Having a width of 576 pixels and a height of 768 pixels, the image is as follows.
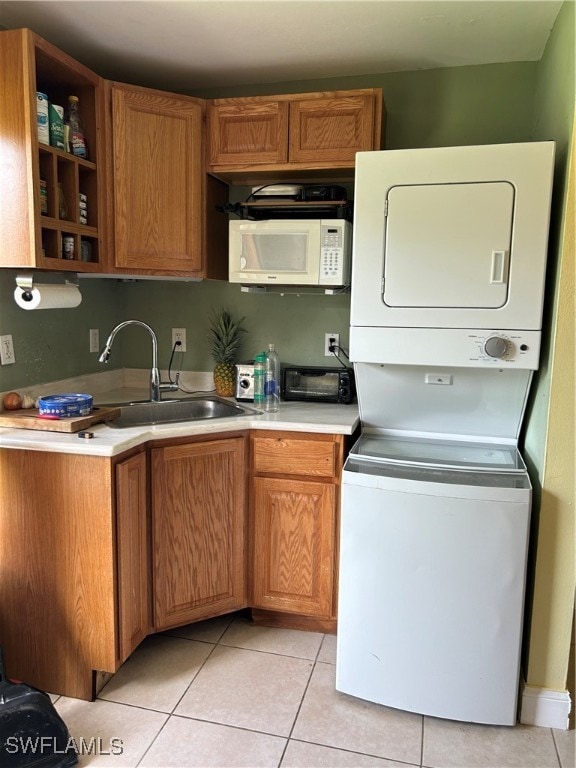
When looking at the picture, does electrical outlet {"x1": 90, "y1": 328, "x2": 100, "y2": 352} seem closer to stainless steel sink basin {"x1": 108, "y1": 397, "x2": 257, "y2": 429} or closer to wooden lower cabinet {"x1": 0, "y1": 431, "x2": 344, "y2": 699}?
stainless steel sink basin {"x1": 108, "y1": 397, "x2": 257, "y2": 429}

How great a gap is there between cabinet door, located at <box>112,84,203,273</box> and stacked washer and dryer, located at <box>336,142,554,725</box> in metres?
0.80

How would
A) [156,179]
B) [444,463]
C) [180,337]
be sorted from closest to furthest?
[444,463] < [156,179] < [180,337]

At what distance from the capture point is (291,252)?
2.28 m

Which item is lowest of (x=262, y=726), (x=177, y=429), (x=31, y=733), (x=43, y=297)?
(x=262, y=726)

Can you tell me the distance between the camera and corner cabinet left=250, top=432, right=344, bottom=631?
215 cm

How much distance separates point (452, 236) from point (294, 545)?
1.27 m

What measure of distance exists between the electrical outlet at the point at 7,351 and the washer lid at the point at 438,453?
4.31ft

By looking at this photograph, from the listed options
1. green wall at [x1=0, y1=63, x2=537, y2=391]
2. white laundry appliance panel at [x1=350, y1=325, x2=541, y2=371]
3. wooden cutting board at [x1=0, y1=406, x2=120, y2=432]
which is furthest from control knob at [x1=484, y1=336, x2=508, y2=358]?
wooden cutting board at [x1=0, y1=406, x2=120, y2=432]

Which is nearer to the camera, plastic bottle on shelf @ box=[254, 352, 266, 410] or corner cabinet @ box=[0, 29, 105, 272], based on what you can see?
corner cabinet @ box=[0, 29, 105, 272]

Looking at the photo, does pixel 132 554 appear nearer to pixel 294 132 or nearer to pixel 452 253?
pixel 452 253

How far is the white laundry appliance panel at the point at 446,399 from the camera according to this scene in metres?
2.00

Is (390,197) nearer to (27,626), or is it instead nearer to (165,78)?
(165,78)

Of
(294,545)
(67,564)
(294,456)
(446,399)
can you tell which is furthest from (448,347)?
(67,564)

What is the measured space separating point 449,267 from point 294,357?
1.01 meters
